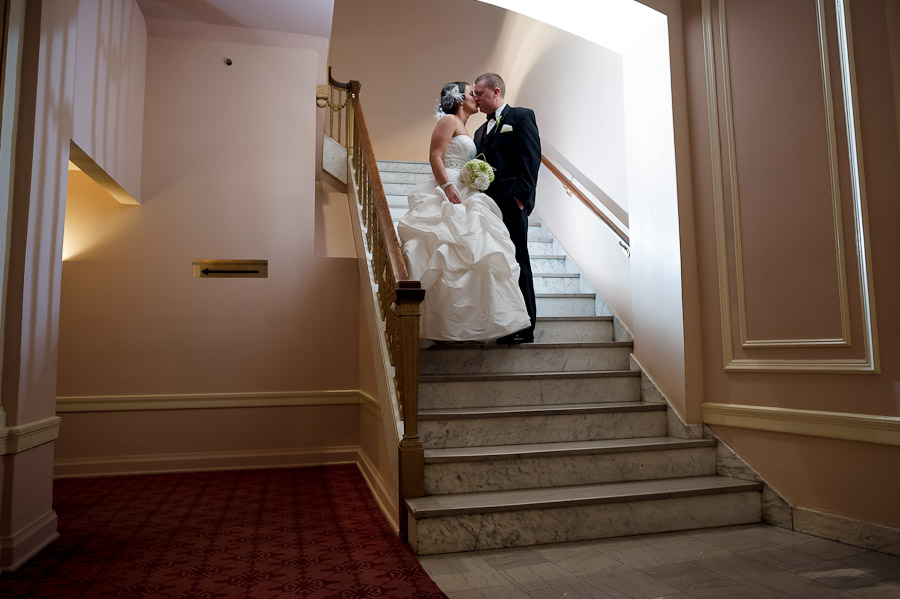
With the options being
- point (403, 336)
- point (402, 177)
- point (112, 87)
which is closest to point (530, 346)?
point (403, 336)

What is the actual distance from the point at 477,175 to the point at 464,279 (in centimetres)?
82

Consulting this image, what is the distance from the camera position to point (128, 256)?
498cm

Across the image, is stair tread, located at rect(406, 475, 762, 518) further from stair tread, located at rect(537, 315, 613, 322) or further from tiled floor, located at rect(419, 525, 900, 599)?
stair tread, located at rect(537, 315, 613, 322)

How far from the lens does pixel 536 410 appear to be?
3465 millimetres

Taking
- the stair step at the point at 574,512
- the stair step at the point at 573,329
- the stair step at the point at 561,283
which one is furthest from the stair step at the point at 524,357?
the stair step at the point at 561,283

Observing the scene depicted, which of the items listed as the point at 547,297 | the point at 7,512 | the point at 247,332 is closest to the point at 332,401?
the point at 247,332

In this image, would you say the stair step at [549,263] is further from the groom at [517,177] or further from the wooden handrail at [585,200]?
the groom at [517,177]

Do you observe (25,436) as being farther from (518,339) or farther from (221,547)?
(518,339)

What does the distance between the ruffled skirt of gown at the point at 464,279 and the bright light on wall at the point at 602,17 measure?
4.63 ft

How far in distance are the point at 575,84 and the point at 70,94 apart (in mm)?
3972

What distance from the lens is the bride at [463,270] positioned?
367 centimetres

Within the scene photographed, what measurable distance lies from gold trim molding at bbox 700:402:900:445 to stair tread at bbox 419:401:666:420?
1.15 feet

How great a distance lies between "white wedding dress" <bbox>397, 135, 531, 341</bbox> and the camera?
12.0 ft

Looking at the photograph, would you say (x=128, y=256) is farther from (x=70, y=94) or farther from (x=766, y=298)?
(x=766, y=298)
